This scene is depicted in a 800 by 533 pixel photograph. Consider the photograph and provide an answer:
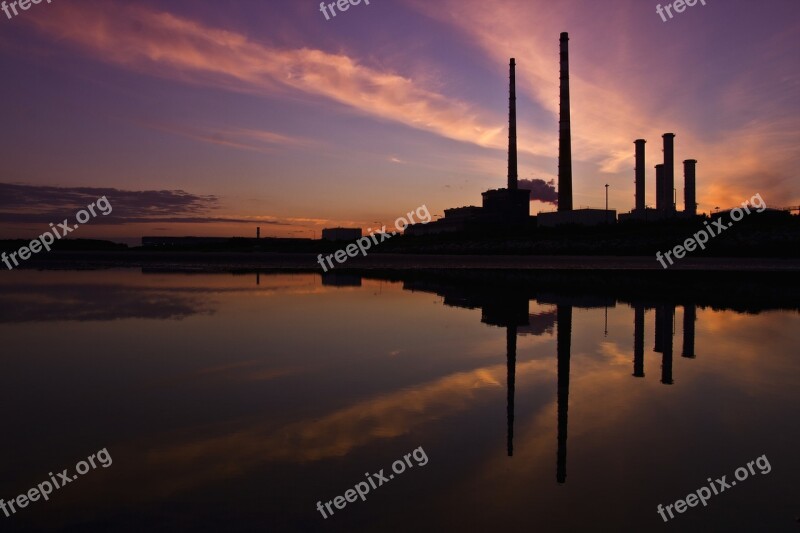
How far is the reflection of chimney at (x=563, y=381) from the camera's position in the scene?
5688mm

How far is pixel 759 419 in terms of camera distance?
7125 millimetres

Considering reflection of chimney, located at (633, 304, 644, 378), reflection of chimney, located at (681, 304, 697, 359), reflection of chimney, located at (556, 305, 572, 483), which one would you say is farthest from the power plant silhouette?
reflection of chimney, located at (556, 305, 572, 483)

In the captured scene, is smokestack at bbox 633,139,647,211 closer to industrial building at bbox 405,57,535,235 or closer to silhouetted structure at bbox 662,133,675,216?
silhouetted structure at bbox 662,133,675,216

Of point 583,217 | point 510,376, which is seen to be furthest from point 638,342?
point 583,217

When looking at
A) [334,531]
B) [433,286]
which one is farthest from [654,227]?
[334,531]

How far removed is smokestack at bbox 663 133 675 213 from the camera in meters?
85.1

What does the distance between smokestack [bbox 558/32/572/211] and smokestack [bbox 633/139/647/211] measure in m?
10.6

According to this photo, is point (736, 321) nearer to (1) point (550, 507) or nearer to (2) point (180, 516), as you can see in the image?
(1) point (550, 507)

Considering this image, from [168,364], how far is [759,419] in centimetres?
897

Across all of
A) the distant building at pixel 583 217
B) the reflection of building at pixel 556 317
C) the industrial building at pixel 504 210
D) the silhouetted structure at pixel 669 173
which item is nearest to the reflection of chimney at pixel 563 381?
the reflection of building at pixel 556 317
